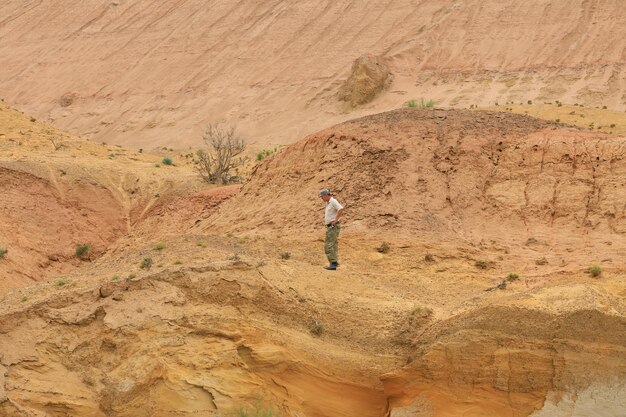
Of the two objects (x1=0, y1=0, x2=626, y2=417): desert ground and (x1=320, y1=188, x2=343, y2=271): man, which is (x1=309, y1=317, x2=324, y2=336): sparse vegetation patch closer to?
(x1=0, y1=0, x2=626, y2=417): desert ground

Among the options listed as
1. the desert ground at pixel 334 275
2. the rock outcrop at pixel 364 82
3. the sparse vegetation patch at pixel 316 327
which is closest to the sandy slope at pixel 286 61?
the rock outcrop at pixel 364 82

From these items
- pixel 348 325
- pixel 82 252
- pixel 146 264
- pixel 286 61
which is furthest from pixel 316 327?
pixel 286 61

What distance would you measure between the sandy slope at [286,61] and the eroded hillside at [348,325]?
18820 millimetres

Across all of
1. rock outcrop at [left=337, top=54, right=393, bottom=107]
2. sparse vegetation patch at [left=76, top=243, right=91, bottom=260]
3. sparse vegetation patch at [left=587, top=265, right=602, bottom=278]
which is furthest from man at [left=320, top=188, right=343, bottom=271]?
rock outcrop at [left=337, top=54, right=393, bottom=107]

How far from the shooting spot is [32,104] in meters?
43.6

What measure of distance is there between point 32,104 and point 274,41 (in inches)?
433

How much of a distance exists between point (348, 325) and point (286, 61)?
95.5ft

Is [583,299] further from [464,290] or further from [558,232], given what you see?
[558,232]

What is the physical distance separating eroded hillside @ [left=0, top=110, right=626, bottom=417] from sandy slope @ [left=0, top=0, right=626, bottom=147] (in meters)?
18.8

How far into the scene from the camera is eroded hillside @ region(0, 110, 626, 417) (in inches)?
417

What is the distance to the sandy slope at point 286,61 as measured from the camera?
3438cm

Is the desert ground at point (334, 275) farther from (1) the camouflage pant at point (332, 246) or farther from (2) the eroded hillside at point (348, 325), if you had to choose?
(1) the camouflage pant at point (332, 246)

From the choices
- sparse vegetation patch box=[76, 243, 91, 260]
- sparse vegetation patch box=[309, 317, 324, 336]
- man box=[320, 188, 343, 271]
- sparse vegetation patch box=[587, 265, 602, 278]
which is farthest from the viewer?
sparse vegetation patch box=[76, 243, 91, 260]

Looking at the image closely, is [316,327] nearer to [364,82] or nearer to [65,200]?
[65,200]
